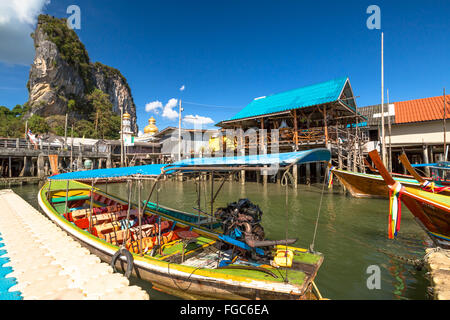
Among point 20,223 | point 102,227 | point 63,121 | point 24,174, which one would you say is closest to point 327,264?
point 102,227

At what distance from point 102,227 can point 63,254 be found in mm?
1157

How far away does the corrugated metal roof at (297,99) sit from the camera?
1827 centimetres

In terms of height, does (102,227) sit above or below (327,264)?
above

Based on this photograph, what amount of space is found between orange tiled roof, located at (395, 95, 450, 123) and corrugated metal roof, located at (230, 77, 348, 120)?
10432 mm

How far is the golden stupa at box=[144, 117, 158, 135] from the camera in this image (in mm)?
54844

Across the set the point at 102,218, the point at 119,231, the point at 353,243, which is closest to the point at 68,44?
the point at 102,218

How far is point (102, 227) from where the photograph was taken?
6879 mm

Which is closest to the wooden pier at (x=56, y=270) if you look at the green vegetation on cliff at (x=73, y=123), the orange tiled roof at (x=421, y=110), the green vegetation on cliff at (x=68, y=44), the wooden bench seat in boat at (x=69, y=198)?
the wooden bench seat in boat at (x=69, y=198)

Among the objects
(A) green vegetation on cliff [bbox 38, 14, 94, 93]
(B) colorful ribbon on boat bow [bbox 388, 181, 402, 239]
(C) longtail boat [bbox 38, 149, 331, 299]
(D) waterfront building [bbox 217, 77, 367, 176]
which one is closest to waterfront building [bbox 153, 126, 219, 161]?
(D) waterfront building [bbox 217, 77, 367, 176]

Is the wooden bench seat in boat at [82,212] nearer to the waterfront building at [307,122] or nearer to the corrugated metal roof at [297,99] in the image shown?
the waterfront building at [307,122]

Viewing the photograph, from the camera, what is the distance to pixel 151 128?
55.4 metres

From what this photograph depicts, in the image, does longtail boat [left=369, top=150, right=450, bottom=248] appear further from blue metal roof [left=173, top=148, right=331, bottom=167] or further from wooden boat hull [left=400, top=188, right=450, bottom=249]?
blue metal roof [left=173, top=148, right=331, bottom=167]

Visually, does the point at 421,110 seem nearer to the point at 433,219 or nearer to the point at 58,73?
the point at 433,219
